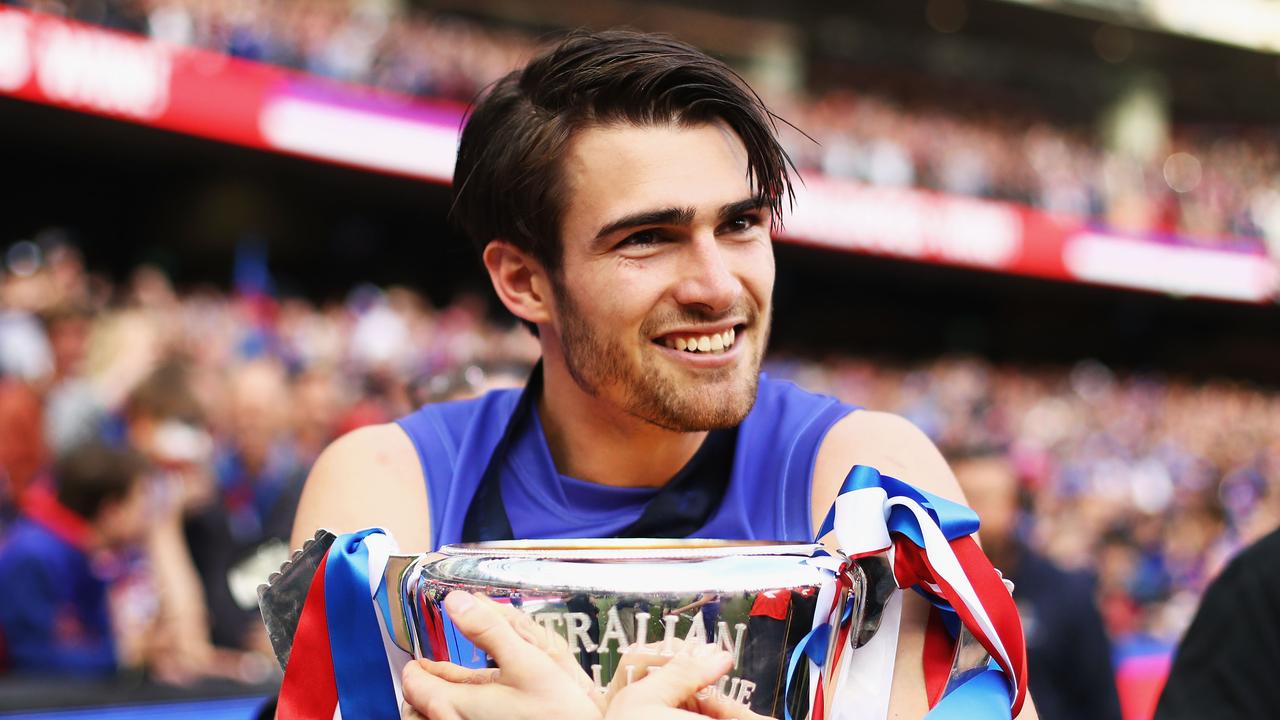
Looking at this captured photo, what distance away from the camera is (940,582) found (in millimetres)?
1199

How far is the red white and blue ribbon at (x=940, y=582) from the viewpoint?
3.93ft

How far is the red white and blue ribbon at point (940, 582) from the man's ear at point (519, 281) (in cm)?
54

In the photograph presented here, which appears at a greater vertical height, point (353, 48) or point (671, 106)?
point (353, 48)

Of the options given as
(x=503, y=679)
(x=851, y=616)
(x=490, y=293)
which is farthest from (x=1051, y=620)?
(x=490, y=293)

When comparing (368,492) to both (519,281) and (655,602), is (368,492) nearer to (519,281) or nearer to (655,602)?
(519,281)

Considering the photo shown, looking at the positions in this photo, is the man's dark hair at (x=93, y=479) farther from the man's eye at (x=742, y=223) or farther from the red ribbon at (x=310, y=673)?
the man's eye at (x=742, y=223)

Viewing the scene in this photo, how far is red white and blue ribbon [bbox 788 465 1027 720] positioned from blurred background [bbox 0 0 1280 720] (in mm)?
1013

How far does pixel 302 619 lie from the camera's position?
1.28 m

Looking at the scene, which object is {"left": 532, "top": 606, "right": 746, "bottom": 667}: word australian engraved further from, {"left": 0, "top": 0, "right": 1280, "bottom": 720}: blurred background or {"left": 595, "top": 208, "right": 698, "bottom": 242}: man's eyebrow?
{"left": 0, "top": 0, "right": 1280, "bottom": 720}: blurred background

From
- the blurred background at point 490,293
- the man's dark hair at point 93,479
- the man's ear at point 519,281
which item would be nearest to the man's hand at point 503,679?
the man's ear at point 519,281

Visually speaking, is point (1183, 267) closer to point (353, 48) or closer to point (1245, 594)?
point (353, 48)

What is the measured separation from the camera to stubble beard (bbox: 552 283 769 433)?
1475mm

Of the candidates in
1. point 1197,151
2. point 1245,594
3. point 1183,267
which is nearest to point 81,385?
point 1245,594

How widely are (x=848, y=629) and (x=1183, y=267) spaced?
18386 millimetres
